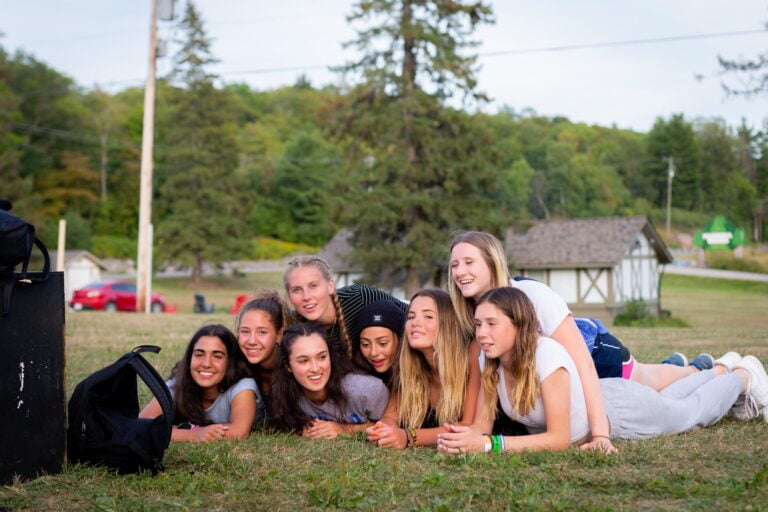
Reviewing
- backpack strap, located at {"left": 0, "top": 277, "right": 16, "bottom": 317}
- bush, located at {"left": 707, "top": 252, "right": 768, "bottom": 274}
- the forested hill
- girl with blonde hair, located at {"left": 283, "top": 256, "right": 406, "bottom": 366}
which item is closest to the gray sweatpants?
girl with blonde hair, located at {"left": 283, "top": 256, "right": 406, "bottom": 366}

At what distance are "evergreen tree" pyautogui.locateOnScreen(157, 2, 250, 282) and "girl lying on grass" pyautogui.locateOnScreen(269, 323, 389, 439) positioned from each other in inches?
1734

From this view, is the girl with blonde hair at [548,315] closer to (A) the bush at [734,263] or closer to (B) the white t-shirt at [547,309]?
(B) the white t-shirt at [547,309]

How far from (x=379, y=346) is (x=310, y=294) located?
60 cm

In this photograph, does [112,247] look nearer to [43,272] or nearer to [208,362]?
[208,362]

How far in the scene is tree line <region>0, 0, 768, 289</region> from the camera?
30.9 m

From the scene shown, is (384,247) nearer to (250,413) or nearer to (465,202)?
(465,202)

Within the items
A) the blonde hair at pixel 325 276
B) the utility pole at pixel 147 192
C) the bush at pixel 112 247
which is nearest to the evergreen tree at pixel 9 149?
the bush at pixel 112 247

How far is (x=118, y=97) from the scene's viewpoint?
79375mm

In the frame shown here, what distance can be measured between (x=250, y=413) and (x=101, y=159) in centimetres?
6248

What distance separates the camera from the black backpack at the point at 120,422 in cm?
401

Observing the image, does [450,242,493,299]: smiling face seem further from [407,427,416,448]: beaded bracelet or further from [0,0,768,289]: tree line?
[0,0,768,289]: tree line

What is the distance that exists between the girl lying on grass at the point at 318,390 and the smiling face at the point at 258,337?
216 mm

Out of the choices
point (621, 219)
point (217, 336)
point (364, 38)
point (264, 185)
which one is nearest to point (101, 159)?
point (264, 185)

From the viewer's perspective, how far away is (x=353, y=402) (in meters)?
5.26
